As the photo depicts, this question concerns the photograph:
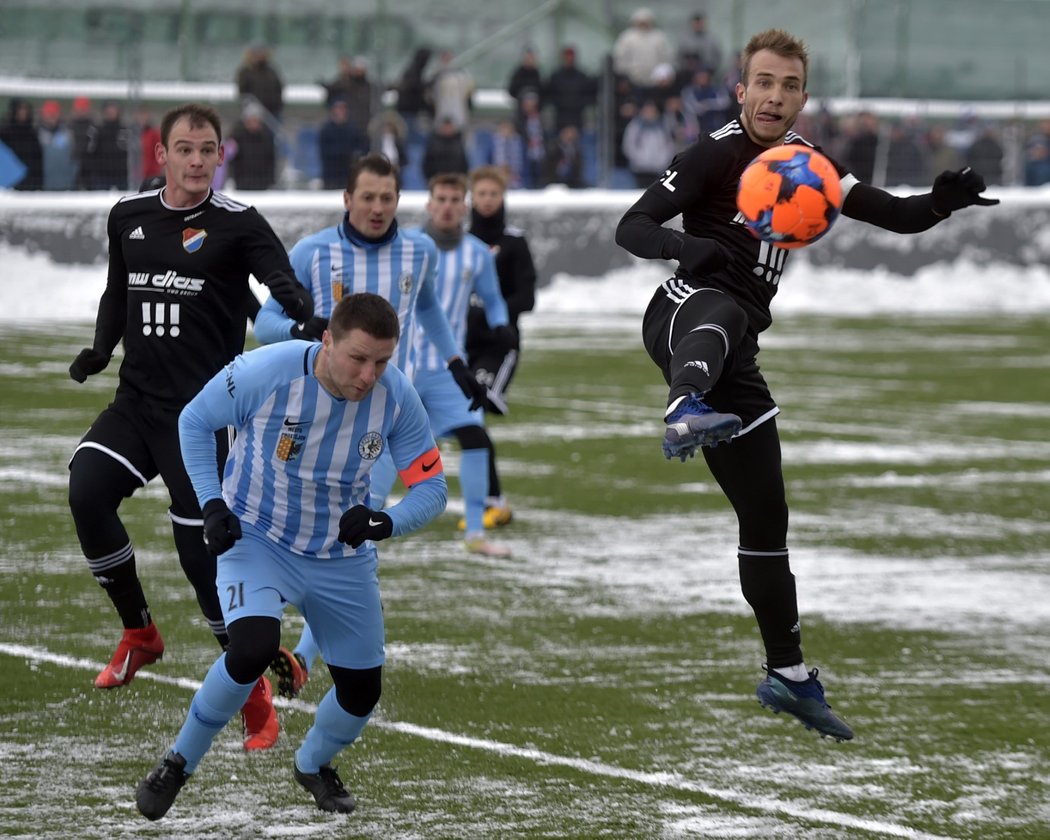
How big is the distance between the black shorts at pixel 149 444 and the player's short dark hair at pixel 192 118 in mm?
1046

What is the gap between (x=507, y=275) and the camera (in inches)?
486

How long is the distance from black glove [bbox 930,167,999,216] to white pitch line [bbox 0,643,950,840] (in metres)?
2.03

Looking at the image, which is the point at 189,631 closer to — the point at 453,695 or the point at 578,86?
the point at 453,695

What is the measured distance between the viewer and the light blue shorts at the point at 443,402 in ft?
34.6

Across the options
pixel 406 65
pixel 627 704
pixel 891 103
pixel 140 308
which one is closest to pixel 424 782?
pixel 627 704

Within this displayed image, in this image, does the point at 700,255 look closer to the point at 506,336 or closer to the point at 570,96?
the point at 506,336

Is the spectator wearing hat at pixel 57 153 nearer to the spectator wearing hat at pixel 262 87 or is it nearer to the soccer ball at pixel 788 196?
the spectator wearing hat at pixel 262 87

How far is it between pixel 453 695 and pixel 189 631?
166cm

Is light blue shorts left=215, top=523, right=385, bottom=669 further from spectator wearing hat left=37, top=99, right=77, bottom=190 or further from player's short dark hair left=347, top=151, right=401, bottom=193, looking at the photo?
spectator wearing hat left=37, top=99, right=77, bottom=190

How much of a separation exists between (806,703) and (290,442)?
195cm

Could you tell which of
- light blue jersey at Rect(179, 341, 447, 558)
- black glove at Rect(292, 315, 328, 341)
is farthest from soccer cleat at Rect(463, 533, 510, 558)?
light blue jersey at Rect(179, 341, 447, 558)

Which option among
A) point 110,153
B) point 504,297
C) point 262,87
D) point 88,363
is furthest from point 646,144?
point 88,363

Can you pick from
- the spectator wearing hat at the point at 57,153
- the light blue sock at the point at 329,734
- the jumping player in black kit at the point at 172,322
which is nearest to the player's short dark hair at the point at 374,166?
the jumping player in black kit at the point at 172,322

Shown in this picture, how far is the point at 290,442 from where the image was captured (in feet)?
19.6
